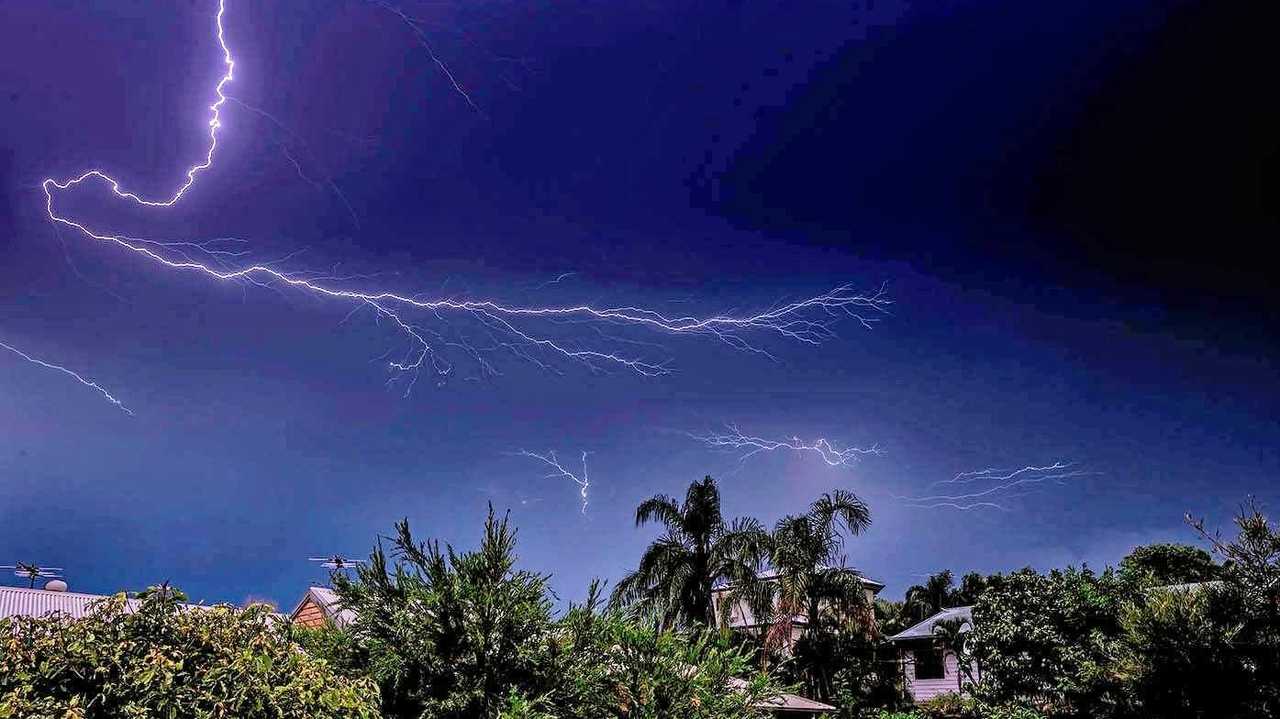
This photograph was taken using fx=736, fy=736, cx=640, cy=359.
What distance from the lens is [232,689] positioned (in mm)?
4910

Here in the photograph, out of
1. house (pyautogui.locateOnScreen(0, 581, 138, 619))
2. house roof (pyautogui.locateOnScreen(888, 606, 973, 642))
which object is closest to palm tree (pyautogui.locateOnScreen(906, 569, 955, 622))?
house roof (pyautogui.locateOnScreen(888, 606, 973, 642))

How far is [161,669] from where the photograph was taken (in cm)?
479

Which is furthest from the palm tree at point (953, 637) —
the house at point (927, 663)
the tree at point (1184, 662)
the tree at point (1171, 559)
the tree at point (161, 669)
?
the tree at point (161, 669)

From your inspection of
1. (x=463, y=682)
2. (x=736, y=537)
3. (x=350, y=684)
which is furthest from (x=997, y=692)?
(x=350, y=684)

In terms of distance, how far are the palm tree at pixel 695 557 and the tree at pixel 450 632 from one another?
18.5m

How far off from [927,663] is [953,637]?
4781 millimetres

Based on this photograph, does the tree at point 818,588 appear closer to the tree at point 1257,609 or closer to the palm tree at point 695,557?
the palm tree at point 695,557

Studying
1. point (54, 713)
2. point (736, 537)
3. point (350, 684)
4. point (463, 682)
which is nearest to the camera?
point (54, 713)

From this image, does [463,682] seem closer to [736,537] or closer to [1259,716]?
[1259,716]

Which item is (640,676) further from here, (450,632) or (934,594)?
(934,594)

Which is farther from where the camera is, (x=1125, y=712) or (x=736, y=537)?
(x=736, y=537)

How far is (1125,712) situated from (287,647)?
664 inches

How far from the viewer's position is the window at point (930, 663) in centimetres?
3309

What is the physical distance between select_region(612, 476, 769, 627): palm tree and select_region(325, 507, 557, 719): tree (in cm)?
1847
